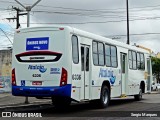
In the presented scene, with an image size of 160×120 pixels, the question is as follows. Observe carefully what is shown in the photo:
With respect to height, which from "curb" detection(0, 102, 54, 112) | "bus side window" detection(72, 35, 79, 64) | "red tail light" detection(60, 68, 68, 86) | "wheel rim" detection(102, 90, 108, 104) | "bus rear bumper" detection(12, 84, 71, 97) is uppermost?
"bus side window" detection(72, 35, 79, 64)

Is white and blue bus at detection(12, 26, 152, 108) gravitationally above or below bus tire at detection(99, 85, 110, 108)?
above

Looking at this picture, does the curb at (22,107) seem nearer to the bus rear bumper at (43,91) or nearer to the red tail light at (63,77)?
the bus rear bumper at (43,91)

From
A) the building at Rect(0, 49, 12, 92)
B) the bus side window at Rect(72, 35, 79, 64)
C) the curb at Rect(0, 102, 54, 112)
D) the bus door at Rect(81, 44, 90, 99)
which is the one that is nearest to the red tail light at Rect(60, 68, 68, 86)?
the bus side window at Rect(72, 35, 79, 64)

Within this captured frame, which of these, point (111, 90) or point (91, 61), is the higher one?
point (91, 61)

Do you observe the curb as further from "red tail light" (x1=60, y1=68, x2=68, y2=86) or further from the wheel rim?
"red tail light" (x1=60, y1=68, x2=68, y2=86)

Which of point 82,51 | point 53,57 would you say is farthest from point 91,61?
point 53,57

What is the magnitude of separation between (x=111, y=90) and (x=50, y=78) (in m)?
4.69

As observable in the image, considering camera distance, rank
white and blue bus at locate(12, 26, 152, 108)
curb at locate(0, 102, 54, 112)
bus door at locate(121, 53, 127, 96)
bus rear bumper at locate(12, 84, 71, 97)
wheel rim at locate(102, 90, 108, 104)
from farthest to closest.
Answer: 1. bus door at locate(121, 53, 127, 96)
2. wheel rim at locate(102, 90, 108, 104)
3. curb at locate(0, 102, 54, 112)
4. white and blue bus at locate(12, 26, 152, 108)
5. bus rear bumper at locate(12, 84, 71, 97)

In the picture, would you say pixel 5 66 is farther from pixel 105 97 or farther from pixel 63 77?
pixel 63 77

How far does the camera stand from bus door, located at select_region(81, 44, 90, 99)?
15.0 meters

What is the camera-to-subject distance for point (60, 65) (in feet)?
45.8

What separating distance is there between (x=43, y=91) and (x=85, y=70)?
2.23 m

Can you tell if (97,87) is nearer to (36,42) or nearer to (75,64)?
(75,64)

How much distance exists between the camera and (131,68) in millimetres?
20844
